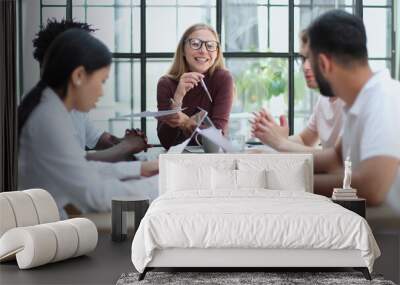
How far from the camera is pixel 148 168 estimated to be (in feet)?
25.2

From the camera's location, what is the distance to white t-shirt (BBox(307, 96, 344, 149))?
7.56 metres

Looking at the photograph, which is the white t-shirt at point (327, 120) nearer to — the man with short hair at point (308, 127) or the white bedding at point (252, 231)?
the man with short hair at point (308, 127)

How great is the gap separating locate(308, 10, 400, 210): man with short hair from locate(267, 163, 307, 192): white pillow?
689mm

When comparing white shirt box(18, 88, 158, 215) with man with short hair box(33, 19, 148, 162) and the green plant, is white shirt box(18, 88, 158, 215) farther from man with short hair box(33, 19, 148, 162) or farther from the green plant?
the green plant

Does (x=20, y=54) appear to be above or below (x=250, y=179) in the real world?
above

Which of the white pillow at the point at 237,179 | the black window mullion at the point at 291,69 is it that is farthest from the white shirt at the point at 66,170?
the black window mullion at the point at 291,69

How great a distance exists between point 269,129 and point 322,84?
2.52ft

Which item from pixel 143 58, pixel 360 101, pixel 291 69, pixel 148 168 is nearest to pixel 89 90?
pixel 143 58

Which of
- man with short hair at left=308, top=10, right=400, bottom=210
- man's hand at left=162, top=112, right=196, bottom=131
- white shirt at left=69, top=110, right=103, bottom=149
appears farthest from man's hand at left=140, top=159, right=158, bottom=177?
man with short hair at left=308, top=10, right=400, bottom=210

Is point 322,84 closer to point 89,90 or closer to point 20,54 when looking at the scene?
point 89,90

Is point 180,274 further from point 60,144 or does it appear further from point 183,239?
point 60,144

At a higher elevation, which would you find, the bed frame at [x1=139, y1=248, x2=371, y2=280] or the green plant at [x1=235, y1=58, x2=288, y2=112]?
the green plant at [x1=235, y1=58, x2=288, y2=112]

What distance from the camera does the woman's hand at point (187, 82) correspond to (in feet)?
24.9

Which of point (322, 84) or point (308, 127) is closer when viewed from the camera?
point (322, 84)
